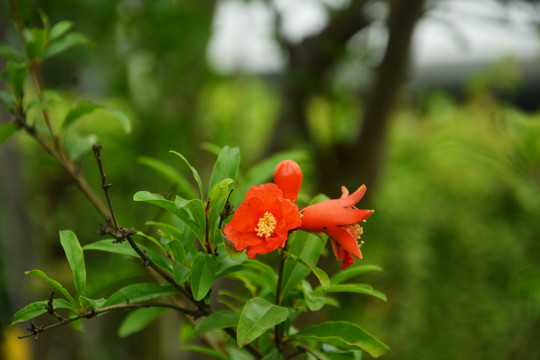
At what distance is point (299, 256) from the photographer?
640 mm

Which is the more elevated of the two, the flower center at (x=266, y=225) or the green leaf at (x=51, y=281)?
the flower center at (x=266, y=225)

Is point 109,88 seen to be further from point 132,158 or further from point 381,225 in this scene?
point 381,225

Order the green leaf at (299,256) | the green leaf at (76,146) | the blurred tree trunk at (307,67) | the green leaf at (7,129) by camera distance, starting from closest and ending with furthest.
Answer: the green leaf at (299,256) → the green leaf at (7,129) → the green leaf at (76,146) → the blurred tree trunk at (307,67)

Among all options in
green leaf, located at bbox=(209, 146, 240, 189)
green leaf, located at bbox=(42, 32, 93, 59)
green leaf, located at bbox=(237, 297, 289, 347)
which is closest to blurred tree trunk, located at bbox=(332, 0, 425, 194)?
green leaf, located at bbox=(42, 32, 93, 59)

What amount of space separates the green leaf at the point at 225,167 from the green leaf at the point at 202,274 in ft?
0.26

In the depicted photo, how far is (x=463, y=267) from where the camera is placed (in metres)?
2.12

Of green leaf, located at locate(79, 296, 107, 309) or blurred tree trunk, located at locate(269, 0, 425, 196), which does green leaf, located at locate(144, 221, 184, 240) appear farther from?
blurred tree trunk, located at locate(269, 0, 425, 196)

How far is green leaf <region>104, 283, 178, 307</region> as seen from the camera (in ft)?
1.80

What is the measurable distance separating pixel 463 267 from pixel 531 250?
25cm

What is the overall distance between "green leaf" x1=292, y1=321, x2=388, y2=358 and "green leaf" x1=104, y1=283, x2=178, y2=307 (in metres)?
0.15

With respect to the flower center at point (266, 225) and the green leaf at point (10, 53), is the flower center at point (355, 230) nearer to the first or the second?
the flower center at point (266, 225)

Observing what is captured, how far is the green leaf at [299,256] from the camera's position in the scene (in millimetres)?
601

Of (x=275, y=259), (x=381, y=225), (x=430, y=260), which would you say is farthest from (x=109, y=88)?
(x=430, y=260)

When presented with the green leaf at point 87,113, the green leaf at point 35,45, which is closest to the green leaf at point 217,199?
the green leaf at point 87,113
